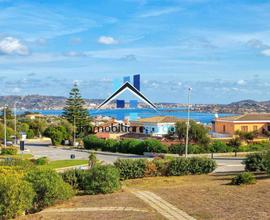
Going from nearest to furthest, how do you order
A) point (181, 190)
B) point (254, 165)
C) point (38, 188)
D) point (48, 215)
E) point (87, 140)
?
1. point (48, 215)
2. point (38, 188)
3. point (181, 190)
4. point (254, 165)
5. point (87, 140)

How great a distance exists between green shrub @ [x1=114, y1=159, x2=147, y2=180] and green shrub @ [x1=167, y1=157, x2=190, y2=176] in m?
1.53

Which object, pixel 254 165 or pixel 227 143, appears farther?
pixel 227 143

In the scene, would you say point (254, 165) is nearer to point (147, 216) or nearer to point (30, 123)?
point (147, 216)

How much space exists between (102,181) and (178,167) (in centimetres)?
911

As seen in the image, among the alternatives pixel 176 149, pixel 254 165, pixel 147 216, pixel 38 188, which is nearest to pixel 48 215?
pixel 38 188

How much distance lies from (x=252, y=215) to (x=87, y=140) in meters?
53.5

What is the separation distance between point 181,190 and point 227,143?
1479 inches

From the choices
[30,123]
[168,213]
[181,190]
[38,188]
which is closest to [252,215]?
[168,213]

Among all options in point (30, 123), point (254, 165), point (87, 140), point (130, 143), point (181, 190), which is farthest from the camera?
point (30, 123)

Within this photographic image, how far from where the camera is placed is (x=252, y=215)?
12.8 meters

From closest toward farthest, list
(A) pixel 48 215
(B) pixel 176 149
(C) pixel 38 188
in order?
(A) pixel 48 215 → (C) pixel 38 188 → (B) pixel 176 149

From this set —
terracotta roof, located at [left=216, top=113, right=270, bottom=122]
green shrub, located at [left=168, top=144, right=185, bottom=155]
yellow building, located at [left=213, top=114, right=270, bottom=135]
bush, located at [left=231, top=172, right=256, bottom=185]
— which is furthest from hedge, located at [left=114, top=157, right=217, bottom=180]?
terracotta roof, located at [left=216, top=113, right=270, bottom=122]

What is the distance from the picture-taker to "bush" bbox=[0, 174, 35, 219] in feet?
45.2

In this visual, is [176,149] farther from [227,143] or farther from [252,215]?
[252,215]
